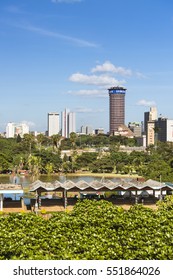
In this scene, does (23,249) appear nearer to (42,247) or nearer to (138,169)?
(42,247)

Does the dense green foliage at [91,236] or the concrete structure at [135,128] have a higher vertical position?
the concrete structure at [135,128]

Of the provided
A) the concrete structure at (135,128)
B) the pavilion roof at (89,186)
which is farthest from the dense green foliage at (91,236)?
the concrete structure at (135,128)

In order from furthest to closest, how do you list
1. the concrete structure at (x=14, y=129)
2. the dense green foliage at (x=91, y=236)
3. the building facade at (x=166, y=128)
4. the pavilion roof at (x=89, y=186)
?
the concrete structure at (x=14, y=129)
the building facade at (x=166, y=128)
the pavilion roof at (x=89, y=186)
the dense green foliage at (x=91, y=236)

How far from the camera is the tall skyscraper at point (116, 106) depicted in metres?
175

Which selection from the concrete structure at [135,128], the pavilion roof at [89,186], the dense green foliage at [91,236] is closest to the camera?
the dense green foliage at [91,236]

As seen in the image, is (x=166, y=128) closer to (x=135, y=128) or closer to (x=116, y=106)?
(x=135, y=128)

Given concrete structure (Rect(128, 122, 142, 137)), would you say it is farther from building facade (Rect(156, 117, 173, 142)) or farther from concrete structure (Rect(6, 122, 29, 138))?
concrete structure (Rect(6, 122, 29, 138))

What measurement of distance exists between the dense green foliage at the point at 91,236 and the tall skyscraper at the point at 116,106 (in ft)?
521

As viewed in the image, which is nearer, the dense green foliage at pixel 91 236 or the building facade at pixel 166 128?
the dense green foliage at pixel 91 236

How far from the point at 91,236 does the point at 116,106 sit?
164 m

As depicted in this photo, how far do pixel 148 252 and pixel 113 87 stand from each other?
166 metres

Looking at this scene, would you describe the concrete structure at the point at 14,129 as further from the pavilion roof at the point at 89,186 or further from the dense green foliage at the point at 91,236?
the dense green foliage at the point at 91,236

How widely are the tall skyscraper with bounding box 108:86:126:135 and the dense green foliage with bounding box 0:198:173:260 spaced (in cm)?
15894

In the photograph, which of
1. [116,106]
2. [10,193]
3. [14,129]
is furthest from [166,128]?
[10,193]
